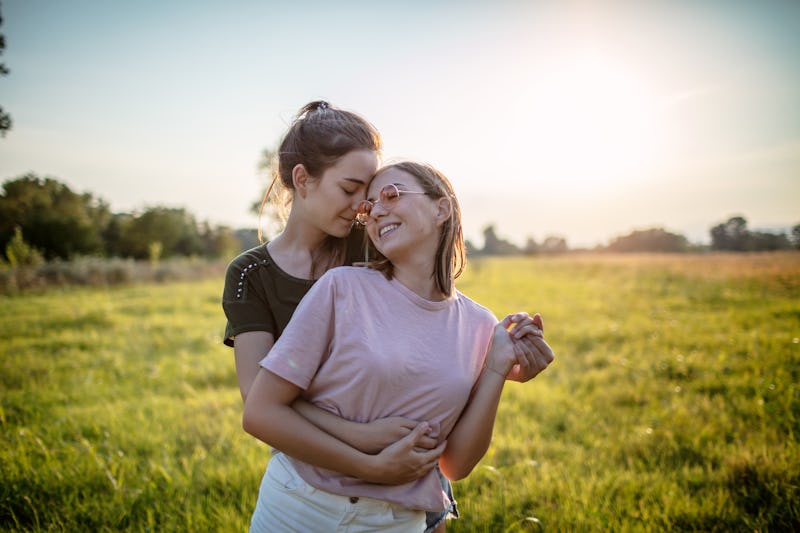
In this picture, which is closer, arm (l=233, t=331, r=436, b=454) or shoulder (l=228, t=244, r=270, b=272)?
arm (l=233, t=331, r=436, b=454)

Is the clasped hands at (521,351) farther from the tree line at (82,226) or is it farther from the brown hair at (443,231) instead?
the tree line at (82,226)

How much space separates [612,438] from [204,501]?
3.45m

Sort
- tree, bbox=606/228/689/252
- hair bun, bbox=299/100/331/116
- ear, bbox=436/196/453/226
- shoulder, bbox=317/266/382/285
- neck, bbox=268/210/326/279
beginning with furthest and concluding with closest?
tree, bbox=606/228/689/252
hair bun, bbox=299/100/331/116
neck, bbox=268/210/326/279
ear, bbox=436/196/453/226
shoulder, bbox=317/266/382/285

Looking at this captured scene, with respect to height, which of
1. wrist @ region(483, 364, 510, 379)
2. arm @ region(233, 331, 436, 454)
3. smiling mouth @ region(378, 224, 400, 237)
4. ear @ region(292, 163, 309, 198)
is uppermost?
ear @ region(292, 163, 309, 198)

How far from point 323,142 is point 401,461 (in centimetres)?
130

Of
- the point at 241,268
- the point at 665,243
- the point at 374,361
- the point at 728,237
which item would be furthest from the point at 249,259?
the point at 665,243

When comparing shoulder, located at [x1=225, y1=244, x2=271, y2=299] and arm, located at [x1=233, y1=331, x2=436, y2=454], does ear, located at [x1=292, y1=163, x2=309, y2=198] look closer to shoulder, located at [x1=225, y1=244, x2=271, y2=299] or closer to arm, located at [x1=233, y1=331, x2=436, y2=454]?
shoulder, located at [x1=225, y1=244, x2=271, y2=299]

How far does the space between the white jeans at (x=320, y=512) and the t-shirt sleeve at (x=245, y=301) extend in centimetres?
53

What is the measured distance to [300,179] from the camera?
202 centimetres

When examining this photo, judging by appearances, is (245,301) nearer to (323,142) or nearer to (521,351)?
(323,142)

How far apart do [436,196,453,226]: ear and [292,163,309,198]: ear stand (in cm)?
61

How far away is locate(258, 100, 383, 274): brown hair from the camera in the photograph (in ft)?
6.29

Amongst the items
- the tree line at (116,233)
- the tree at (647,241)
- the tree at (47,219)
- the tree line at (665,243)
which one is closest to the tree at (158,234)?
the tree line at (116,233)

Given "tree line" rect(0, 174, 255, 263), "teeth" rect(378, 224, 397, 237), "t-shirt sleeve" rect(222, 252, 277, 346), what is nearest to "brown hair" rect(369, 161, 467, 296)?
"teeth" rect(378, 224, 397, 237)
